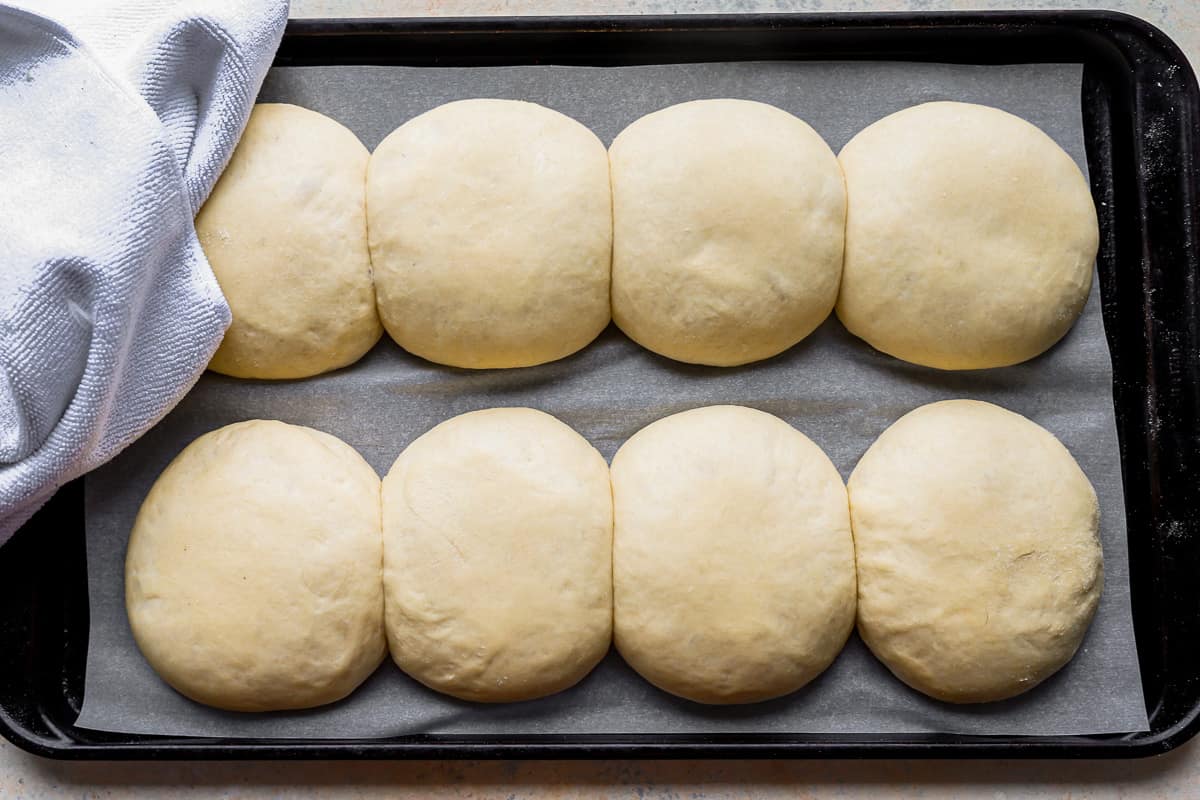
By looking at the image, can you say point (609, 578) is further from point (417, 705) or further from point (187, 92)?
point (187, 92)

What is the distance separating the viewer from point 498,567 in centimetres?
134

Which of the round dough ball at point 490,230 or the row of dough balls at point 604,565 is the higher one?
the round dough ball at point 490,230

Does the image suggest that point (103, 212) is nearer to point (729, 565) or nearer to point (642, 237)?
point (642, 237)

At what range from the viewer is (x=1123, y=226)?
154 cm

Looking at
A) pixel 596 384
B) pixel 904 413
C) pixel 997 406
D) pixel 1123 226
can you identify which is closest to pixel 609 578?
pixel 596 384

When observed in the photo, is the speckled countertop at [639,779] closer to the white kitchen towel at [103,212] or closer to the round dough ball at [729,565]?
the round dough ball at [729,565]

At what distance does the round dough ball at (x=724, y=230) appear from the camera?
1.39 meters

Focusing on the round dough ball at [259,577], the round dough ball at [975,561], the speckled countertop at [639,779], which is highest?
the round dough ball at [975,561]

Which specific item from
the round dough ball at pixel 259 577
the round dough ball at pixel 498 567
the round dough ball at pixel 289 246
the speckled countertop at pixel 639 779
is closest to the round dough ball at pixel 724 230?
the round dough ball at pixel 498 567

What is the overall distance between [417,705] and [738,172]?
90cm

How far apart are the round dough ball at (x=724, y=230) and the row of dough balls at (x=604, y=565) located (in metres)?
0.16

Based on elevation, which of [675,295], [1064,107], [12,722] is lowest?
[12,722]

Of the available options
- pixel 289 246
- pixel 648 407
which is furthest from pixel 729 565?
pixel 289 246

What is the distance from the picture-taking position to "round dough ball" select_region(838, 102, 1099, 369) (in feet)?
4.63
